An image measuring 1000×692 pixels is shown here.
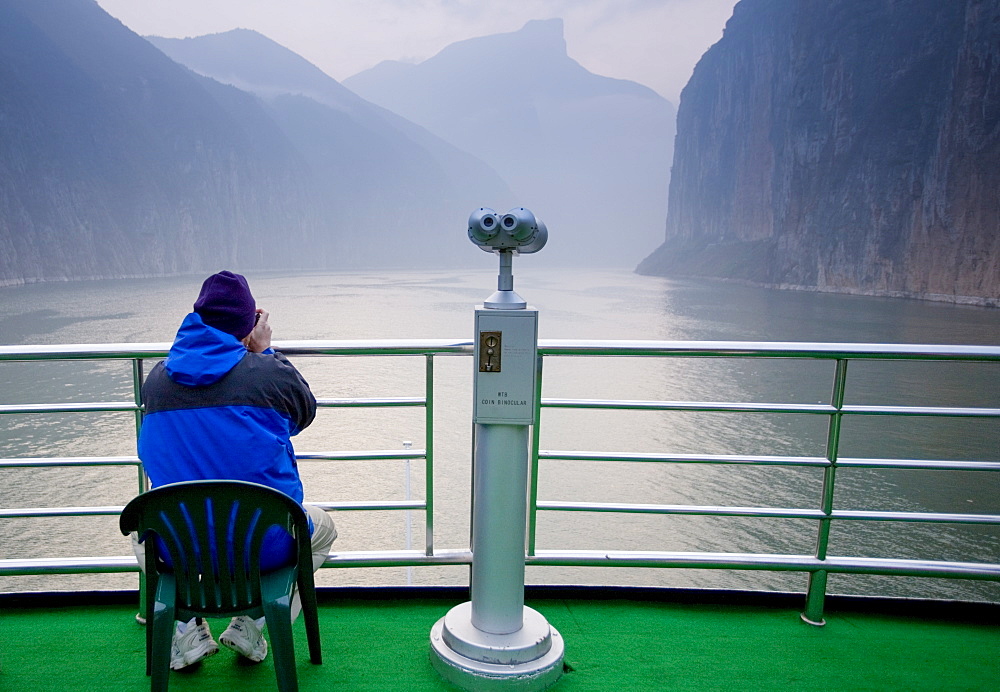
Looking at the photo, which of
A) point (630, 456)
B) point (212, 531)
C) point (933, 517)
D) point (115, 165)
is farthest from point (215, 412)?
point (115, 165)

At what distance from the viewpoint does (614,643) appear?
215 cm

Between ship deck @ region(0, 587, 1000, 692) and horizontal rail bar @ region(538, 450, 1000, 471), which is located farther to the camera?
horizontal rail bar @ region(538, 450, 1000, 471)

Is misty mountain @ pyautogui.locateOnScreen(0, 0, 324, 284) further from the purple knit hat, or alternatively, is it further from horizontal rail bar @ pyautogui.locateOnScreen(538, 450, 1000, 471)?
horizontal rail bar @ pyautogui.locateOnScreen(538, 450, 1000, 471)

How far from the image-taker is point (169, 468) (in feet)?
5.15

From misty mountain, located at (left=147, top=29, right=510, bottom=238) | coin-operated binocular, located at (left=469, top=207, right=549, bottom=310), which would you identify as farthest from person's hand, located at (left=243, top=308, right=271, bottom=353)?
misty mountain, located at (left=147, top=29, right=510, bottom=238)

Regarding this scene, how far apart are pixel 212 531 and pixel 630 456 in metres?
1.28

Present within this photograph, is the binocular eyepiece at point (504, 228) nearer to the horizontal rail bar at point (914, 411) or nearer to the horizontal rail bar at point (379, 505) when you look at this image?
the horizontal rail bar at point (379, 505)

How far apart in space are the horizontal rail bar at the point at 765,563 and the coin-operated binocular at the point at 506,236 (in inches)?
34.8

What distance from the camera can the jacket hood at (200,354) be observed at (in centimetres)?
153

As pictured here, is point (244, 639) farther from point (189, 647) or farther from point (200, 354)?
point (200, 354)

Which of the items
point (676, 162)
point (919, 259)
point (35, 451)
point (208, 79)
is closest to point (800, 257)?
point (919, 259)

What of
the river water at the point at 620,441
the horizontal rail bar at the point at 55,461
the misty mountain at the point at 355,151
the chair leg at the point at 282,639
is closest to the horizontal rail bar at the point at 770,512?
the chair leg at the point at 282,639

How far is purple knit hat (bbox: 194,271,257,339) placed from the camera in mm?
1638

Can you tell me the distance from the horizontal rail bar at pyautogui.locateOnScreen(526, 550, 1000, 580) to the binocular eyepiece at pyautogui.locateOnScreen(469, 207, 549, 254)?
103 centimetres
